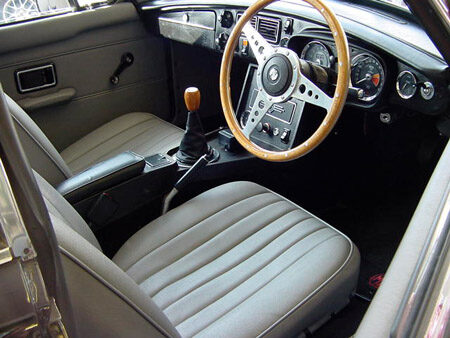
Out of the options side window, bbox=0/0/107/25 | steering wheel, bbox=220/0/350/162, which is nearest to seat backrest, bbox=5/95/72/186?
steering wheel, bbox=220/0/350/162

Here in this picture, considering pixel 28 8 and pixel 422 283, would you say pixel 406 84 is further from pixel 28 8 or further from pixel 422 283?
pixel 28 8

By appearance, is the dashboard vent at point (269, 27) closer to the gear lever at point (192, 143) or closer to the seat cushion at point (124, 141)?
the gear lever at point (192, 143)

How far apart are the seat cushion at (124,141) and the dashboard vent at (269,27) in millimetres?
460

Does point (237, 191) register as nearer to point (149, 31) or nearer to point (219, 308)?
point (219, 308)

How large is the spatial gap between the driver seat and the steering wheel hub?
0.91 feet

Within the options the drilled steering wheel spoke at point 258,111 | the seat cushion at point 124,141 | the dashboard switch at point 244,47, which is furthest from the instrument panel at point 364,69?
the seat cushion at point 124,141

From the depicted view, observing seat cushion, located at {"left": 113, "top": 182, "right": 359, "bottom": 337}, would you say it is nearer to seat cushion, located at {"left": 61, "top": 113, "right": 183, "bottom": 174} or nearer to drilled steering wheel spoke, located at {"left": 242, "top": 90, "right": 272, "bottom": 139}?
drilled steering wheel spoke, located at {"left": 242, "top": 90, "right": 272, "bottom": 139}

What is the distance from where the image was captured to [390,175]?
206 cm

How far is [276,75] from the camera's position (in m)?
1.33

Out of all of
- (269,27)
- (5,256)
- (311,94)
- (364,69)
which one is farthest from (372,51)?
(5,256)

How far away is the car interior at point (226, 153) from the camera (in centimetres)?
103

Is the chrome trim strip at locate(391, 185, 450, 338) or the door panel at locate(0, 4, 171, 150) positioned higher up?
the chrome trim strip at locate(391, 185, 450, 338)

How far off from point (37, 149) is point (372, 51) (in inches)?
35.6

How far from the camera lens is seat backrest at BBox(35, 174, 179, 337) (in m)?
0.64
